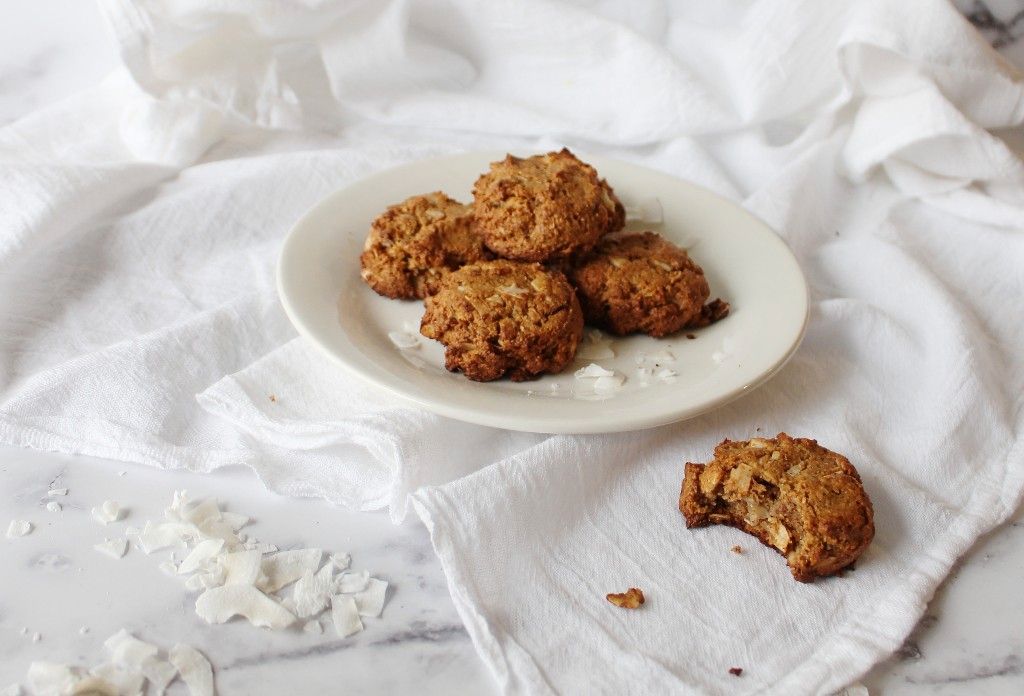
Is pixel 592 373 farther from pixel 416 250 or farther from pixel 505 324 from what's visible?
pixel 416 250

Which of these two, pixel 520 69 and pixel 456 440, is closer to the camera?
pixel 456 440

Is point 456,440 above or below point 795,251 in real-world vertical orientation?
above

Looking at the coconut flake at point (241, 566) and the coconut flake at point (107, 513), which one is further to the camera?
the coconut flake at point (107, 513)

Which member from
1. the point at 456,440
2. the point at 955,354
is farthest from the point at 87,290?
the point at 955,354

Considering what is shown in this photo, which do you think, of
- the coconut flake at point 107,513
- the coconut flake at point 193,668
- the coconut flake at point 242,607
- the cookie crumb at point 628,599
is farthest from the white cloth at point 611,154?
the coconut flake at point 193,668

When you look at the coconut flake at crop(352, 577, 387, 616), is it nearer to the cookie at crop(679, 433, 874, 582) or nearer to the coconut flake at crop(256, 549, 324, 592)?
the coconut flake at crop(256, 549, 324, 592)

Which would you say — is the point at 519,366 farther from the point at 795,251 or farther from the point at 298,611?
the point at 795,251

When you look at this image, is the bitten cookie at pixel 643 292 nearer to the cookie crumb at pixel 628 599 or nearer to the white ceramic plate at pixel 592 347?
the white ceramic plate at pixel 592 347

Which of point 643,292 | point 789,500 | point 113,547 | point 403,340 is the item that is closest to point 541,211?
point 643,292
